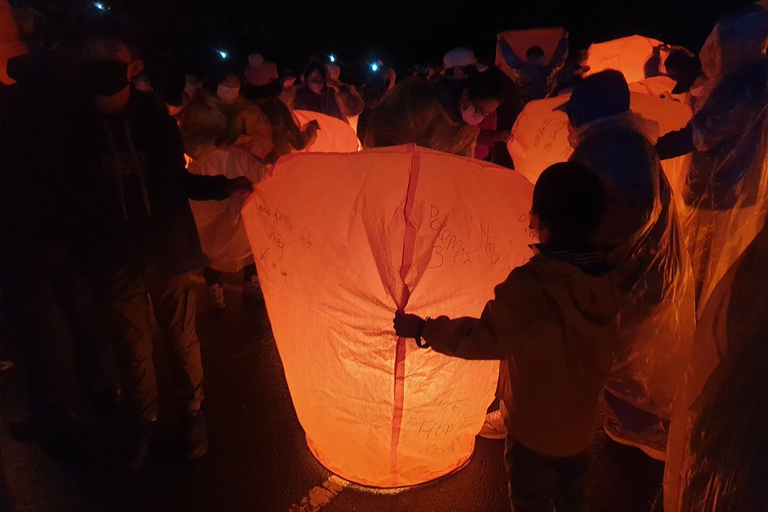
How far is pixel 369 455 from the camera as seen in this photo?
2.44m

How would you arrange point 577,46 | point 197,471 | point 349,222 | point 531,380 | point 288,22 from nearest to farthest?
point 531,380 < point 349,222 < point 197,471 < point 577,46 < point 288,22

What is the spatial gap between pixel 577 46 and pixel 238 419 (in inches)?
733

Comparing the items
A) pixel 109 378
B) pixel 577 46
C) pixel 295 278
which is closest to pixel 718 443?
pixel 295 278

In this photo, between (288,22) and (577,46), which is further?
(288,22)

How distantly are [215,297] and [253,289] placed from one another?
1.31 feet

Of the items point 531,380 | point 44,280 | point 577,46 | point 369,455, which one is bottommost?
point 369,455

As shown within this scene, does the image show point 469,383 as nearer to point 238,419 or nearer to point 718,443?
point 718,443

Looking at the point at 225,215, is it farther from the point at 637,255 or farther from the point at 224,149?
the point at 637,255

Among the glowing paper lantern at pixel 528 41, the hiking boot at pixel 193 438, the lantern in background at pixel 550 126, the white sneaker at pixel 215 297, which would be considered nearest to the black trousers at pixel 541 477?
the hiking boot at pixel 193 438

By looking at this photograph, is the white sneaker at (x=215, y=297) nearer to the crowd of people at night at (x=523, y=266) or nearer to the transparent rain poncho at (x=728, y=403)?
the crowd of people at night at (x=523, y=266)

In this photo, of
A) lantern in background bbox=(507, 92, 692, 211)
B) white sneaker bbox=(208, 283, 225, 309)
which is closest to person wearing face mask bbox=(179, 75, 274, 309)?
white sneaker bbox=(208, 283, 225, 309)

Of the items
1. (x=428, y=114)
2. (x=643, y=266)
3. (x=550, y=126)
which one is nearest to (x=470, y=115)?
(x=428, y=114)

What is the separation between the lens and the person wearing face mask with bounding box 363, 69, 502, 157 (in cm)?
361

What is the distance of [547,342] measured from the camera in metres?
1.77
